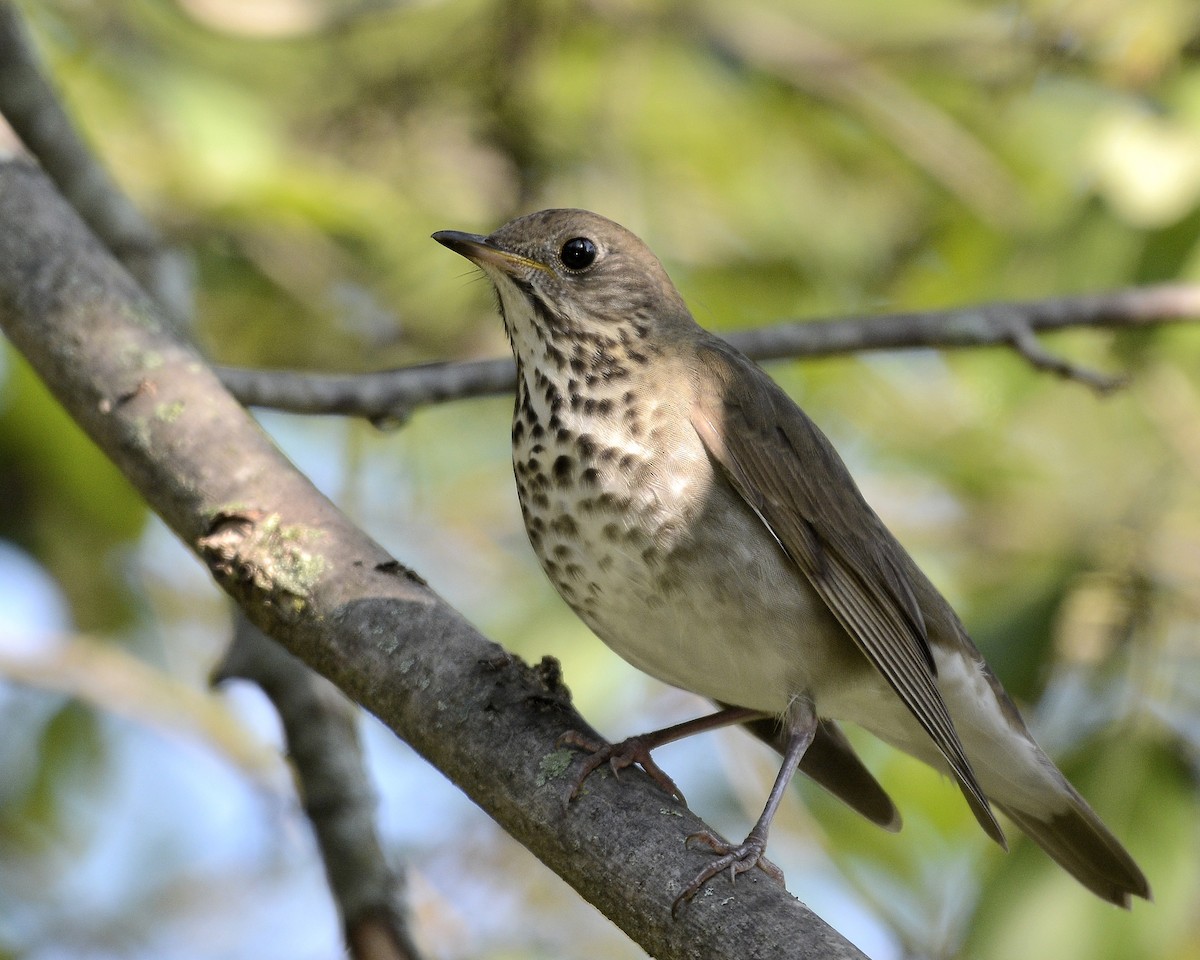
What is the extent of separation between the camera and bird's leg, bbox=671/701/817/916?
261 centimetres

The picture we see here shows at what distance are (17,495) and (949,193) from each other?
12.7ft

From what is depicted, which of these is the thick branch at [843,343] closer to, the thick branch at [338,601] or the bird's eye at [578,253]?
the bird's eye at [578,253]

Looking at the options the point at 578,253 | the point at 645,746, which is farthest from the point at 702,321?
the point at 645,746

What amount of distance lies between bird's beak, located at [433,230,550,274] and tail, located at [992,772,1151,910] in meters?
2.26

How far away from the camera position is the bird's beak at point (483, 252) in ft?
13.9

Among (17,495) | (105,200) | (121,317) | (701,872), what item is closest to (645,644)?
(701,872)

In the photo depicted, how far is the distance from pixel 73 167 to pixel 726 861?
118 inches

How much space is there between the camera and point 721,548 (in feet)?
12.0

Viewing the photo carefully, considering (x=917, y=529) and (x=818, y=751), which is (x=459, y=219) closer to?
(x=917, y=529)

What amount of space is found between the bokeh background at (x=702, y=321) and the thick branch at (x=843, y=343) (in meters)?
0.36

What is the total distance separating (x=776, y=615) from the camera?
12.2 feet

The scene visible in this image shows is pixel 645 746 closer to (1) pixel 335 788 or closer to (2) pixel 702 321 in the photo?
(1) pixel 335 788

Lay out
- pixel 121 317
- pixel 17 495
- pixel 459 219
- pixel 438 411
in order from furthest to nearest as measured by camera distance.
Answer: pixel 438 411 → pixel 459 219 → pixel 17 495 → pixel 121 317

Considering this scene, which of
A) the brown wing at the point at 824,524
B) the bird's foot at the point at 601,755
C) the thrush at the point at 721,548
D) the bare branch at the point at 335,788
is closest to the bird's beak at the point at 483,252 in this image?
the thrush at the point at 721,548
